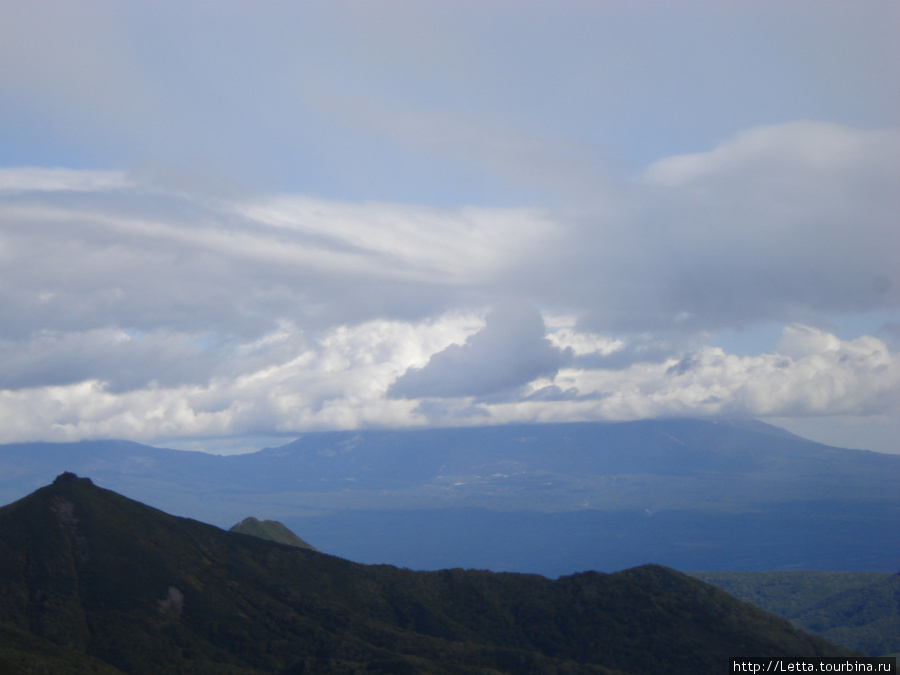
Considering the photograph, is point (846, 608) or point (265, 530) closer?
point (265, 530)

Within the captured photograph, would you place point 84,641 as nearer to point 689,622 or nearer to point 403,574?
point 403,574

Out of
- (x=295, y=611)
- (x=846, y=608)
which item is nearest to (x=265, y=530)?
(x=295, y=611)

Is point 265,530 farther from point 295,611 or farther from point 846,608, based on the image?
point 846,608

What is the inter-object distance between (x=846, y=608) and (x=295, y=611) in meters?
143

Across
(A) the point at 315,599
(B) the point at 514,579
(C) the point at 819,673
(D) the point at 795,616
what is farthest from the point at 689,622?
(D) the point at 795,616

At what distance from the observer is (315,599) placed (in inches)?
2995

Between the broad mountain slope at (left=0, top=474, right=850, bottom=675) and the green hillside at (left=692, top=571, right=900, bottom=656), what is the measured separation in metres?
77.5

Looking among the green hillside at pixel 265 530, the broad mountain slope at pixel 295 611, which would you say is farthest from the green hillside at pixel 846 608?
the green hillside at pixel 265 530

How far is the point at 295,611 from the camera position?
72750 mm

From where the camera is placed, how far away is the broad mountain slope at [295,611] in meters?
60.8

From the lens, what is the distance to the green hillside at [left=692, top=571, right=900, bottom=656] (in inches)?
5546

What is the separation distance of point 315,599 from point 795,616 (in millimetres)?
140222

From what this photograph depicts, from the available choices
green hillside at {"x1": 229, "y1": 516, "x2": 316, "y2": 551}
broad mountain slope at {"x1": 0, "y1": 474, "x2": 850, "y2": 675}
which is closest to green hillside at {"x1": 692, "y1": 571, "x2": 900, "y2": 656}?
broad mountain slope at {"x1": 0, "y1": 474, "x2": 850, "y2": 675}

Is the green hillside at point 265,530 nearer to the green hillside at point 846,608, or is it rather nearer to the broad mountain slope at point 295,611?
the broad mountain slope at point 295,611
